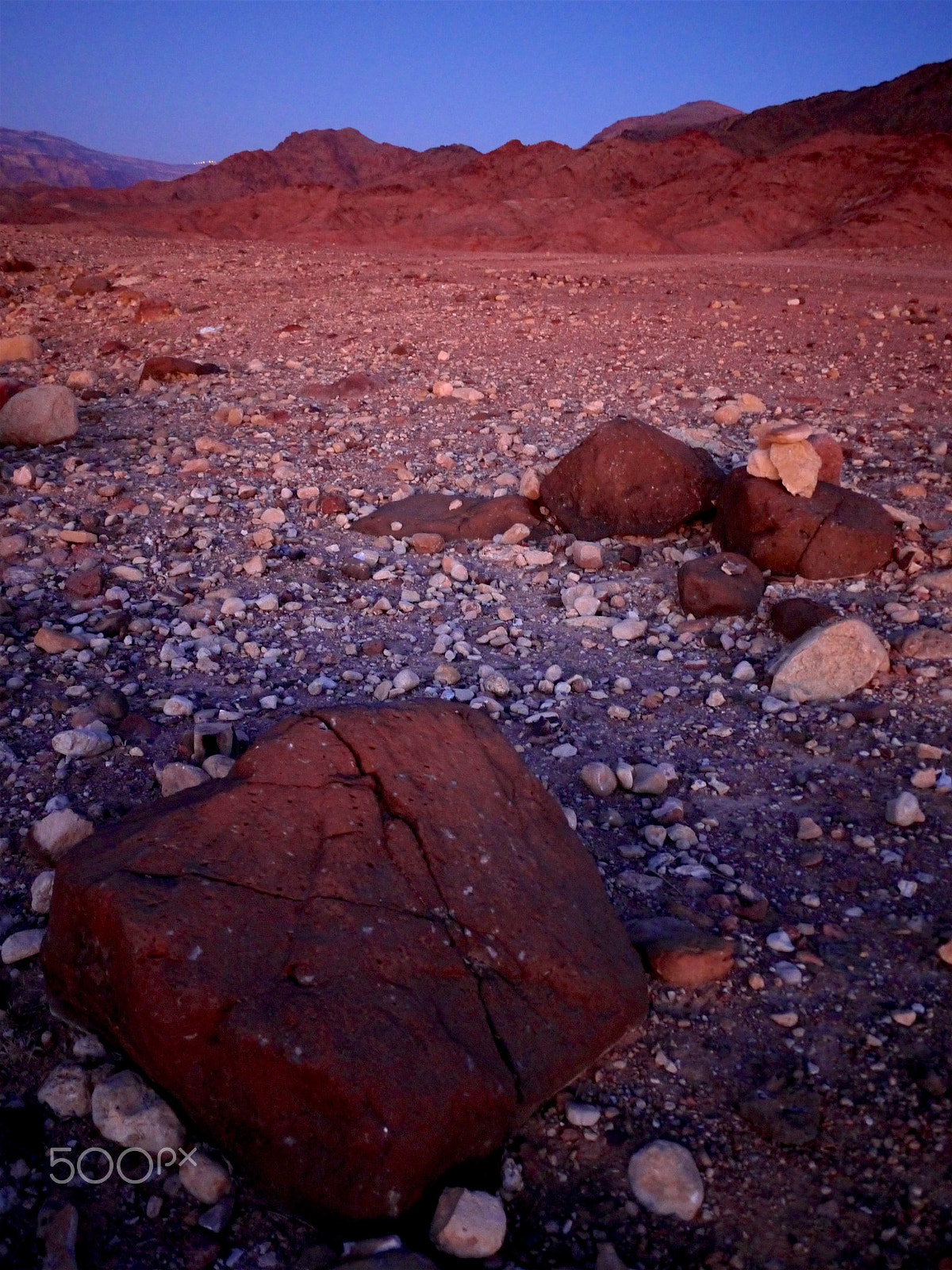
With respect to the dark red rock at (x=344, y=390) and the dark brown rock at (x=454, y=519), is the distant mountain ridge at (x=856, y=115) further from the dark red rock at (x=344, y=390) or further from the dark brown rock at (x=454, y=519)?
the dark brown rock at (x=454, y=519)

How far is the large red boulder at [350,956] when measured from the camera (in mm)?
1760

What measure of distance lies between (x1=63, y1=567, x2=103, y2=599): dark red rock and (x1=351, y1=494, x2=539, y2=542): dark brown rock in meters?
1.30

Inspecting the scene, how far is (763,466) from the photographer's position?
4359 mm

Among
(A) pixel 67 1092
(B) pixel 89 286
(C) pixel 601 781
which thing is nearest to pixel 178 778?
(A) pixel 67 1092

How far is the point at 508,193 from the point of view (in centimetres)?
2766

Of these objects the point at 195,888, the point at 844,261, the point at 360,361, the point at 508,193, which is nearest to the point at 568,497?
the point at 195,888

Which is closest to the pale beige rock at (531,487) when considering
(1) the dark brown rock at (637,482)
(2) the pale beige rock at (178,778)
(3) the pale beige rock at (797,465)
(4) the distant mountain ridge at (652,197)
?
(1) the dark brown rock at (637,482)

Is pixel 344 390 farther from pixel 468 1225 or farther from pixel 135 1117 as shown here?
pixel 468 1225

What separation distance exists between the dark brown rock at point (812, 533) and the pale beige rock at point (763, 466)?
0.03 metres

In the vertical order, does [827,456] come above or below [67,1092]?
above

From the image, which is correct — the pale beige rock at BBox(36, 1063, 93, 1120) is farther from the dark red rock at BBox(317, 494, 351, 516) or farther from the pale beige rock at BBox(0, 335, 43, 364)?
the pale beige rock at BBox(0, 335, 43, 364)

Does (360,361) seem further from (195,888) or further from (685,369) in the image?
(195,888)

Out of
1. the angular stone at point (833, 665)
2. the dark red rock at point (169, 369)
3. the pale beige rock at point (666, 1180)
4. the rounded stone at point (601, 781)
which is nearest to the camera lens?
the pale beige rock at point (666, 1180)

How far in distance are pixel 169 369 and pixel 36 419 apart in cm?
175
